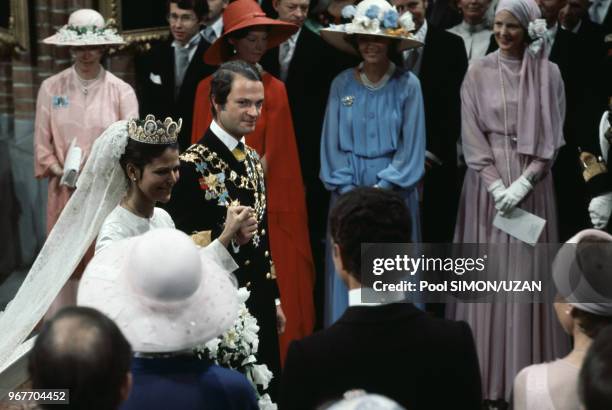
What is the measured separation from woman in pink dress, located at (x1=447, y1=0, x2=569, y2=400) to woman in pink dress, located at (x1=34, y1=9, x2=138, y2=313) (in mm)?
2143

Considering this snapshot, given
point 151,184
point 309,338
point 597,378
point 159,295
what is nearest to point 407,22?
point 151,184

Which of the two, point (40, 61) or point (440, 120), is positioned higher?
point (40, 61)

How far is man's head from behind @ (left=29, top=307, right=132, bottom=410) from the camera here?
2.54 metres

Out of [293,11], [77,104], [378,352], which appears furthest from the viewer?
[77,104]

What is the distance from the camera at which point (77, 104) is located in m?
7.35

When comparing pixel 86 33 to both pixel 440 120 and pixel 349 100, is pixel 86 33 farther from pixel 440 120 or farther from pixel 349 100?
pixel 440 120

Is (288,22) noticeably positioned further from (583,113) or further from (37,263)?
(37,263)

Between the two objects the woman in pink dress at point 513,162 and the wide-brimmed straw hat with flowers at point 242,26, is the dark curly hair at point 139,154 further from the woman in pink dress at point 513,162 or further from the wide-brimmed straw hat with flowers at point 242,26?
the woman in pink dress at point 513,162

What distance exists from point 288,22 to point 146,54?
1176 mm

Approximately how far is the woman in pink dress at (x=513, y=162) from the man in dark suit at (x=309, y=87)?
37.4 inches

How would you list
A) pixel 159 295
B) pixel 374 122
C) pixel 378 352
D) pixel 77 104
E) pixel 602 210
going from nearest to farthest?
pixel 159 295 < pixel 378 352 < pixel 602 210 < pixel 374 122 < pixel 77 104

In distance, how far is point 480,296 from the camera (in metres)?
6.54

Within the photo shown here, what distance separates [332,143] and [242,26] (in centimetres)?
80

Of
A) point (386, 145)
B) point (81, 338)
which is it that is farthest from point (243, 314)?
point (386, 145)
